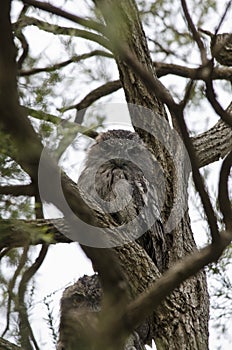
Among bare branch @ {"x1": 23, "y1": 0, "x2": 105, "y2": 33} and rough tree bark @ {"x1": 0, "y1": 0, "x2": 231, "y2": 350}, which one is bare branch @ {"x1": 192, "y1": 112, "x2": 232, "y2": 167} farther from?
bare branch @ {"x1": 23, "y1": 0, "x2": 105, "y2": 33}

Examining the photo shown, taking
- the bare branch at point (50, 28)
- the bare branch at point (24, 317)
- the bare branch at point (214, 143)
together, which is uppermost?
the bare branch at point (50, 28)

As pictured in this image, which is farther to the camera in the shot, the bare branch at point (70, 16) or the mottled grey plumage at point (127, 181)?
the mottled grey plumage at point (127, 181)

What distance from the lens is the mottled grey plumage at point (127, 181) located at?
13.9ft

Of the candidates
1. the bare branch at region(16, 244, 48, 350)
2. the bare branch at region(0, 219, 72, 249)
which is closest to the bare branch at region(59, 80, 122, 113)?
the bare branch at region(0, 219, 72, 249)

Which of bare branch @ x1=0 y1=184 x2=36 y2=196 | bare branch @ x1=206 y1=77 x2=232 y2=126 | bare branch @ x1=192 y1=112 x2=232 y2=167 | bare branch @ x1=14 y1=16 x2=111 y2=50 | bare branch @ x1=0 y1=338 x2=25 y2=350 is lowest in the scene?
bare branch @ x1=0 y1=338 x2=25 y2=350

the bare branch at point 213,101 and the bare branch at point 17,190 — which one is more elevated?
the bare branch at point 213,101

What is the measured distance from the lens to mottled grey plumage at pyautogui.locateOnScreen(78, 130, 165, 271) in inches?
167

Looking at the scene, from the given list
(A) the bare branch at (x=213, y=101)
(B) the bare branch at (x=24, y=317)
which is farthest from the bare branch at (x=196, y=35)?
(B) the bare branch at (x=24, y=317)

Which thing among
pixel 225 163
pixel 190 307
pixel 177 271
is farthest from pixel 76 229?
pixel 190 307

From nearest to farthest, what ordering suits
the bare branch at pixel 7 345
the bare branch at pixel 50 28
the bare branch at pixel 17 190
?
1. the bare branch at pixel 17 190
2. the bare branch at pixel 7 345
3. the bare branch at pixel 50 28

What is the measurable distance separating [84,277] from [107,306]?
2497mm

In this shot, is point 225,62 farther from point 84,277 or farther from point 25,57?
point 84,277

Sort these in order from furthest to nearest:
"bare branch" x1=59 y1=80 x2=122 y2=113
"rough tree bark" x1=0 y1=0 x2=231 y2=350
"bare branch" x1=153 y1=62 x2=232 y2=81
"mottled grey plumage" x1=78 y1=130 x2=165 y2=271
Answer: "bare branch" x1=59 y1=80 x2=122 y2=113, "bare branch" x1=153 y1=62 x2=232 y2=81, "mottled grey plumage" x1=78 y1=130 x2=165 y2=271, "rough tree bark" x1=0 y1=0 x2=231 y2=350

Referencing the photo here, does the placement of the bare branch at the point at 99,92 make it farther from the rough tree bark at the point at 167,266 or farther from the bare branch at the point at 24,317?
the bare branch at the point at 24,317
